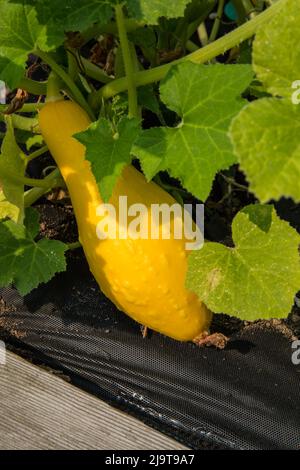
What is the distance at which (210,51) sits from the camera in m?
1.12

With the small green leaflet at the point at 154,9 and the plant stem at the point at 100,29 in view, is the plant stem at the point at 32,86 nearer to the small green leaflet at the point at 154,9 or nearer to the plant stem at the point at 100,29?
the plant stem at the point at 100,29

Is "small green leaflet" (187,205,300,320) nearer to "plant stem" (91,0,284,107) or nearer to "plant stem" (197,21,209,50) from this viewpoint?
"plant stem" (91,0,284,107)

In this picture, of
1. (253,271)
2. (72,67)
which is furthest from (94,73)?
(253,271)

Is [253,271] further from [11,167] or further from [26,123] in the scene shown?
[26,123]

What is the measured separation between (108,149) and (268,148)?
30 centimetres

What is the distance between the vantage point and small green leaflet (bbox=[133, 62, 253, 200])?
1006mm

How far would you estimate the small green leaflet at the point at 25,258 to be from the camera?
4.13 feet

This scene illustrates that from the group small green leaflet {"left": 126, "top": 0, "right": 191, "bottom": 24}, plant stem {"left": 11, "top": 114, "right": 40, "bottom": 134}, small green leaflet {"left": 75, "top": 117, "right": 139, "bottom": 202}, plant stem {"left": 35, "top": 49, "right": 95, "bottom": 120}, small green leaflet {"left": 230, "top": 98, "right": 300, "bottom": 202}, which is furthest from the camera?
plant stem {"left": 11, "top": 114, "right": 40, "bottom": 134}

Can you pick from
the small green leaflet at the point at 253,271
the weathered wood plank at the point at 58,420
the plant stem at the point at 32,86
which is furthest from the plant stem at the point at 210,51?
the weathered wood plank at the point at 58,420

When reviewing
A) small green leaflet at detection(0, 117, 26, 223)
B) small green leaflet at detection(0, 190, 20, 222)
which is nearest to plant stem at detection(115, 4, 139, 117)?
small green leaflet at detection(0, 117, 26, 223)

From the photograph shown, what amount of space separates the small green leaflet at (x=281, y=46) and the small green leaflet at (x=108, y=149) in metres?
0.22

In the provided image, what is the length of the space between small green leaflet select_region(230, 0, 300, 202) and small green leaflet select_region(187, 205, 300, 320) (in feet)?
0.88

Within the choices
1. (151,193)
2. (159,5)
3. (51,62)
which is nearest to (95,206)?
(151,193)

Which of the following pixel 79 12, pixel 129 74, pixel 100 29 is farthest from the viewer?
pixel 100 29
